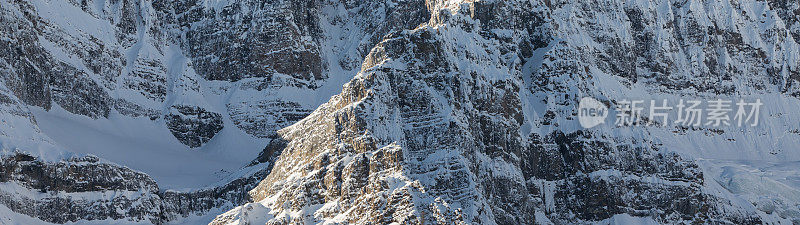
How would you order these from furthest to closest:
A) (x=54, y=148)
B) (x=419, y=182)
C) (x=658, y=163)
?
1. (x=658, y=163)
2. (x=54, y=148)
3. (x=419, y=182)

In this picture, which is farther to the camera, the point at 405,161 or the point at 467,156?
the point at 467,156

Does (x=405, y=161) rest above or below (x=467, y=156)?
above

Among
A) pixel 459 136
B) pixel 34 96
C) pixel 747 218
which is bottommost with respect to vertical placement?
pixel 747 218

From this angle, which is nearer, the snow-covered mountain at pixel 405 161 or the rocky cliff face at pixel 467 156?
the rocky cliff face at pixel 467 156

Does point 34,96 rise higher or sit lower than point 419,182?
higher

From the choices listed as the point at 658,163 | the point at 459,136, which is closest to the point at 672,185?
the point at 658,163

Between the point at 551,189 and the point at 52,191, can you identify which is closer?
the point at 52,191

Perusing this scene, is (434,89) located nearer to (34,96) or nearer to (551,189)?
(551,189)

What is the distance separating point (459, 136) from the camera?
573 feet

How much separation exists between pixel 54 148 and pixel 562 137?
2193 inches

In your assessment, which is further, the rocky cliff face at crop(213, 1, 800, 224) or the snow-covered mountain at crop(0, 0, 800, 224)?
the snow-covered mountain at crop(0, 0, 800, 224)

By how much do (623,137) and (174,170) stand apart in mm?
51011

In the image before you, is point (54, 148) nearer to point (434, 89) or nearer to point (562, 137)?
point (434, 89)

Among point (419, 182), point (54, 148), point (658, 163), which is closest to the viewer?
point (419, 182)
